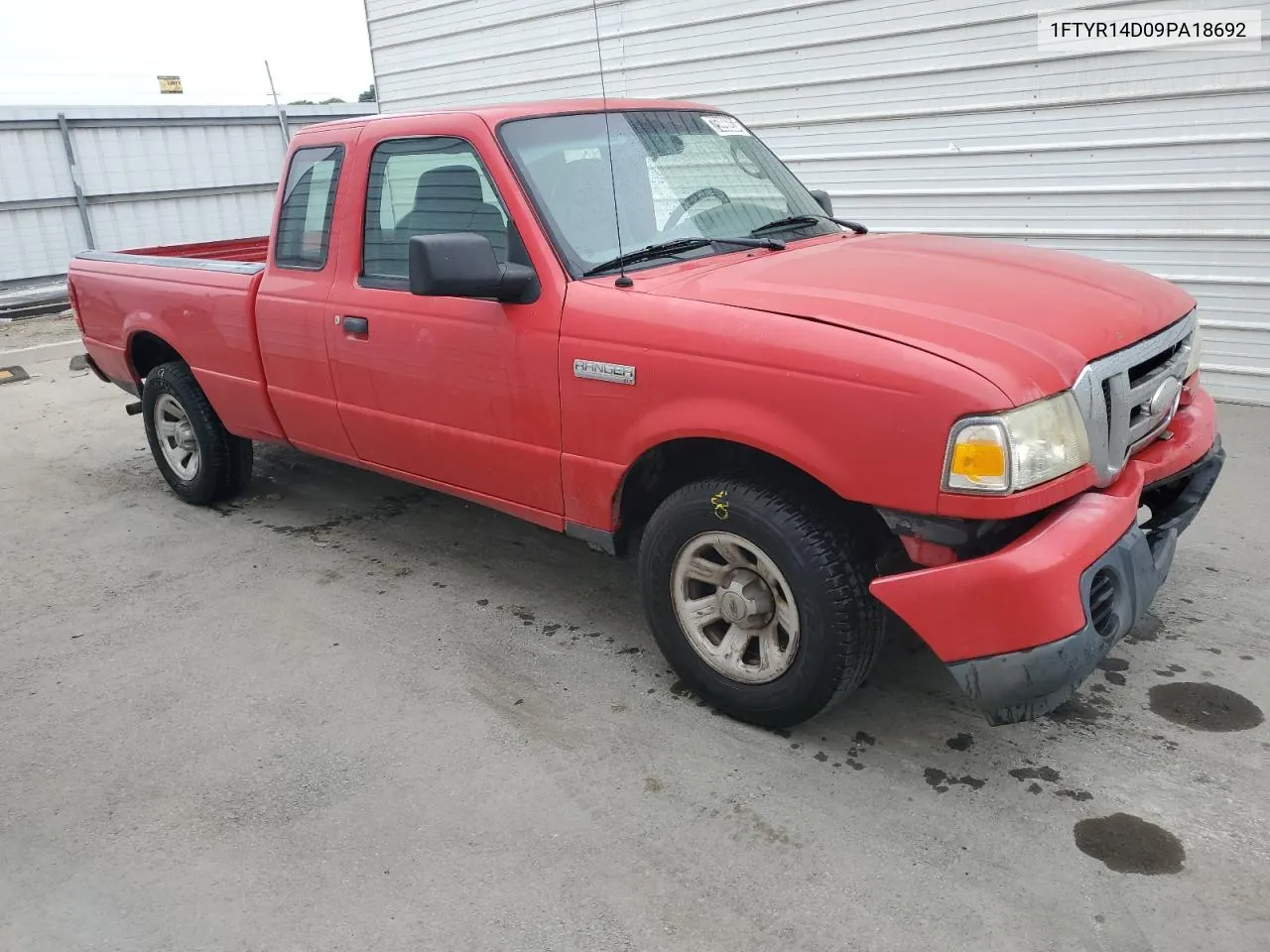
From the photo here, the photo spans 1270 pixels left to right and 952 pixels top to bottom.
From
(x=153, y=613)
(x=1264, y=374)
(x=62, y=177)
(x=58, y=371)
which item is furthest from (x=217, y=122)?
(x=1264, y=374)

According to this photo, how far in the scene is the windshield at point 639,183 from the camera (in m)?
3.39

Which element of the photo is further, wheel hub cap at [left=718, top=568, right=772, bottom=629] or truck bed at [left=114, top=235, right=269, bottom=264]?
truck bed at [left=114, top=235, right=269, bottom=264]

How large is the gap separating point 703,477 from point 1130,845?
1568mm

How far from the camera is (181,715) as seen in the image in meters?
3.37

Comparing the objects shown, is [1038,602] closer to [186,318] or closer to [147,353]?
[186,318]

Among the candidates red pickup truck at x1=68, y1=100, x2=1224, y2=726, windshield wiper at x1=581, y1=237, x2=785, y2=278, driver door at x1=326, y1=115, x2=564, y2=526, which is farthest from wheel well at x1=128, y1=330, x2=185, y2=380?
windshield wiper at x1=581, y1=237, x2=785, y2=278

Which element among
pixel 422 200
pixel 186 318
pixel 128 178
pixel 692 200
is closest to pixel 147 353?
pixel 186 318

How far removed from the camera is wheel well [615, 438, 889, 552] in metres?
2.90

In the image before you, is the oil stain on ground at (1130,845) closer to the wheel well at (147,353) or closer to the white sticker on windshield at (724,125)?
the white sticker on windshield at (724,125)

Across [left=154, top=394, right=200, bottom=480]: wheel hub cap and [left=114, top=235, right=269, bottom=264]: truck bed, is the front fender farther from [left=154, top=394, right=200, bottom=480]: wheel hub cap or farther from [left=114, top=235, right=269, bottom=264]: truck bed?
[left=114, top=235, right=269, bottom=264]: truck bed

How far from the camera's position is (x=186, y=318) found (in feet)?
16.1

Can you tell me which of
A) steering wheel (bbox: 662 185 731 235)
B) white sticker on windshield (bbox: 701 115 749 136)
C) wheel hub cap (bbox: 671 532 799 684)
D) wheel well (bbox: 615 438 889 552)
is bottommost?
wheel hub cap (bbox: 671 532 799 684)

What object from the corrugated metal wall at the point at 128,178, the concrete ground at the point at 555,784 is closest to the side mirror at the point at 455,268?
the concrete ground at the point at 555,784

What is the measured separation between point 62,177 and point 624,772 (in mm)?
14750
